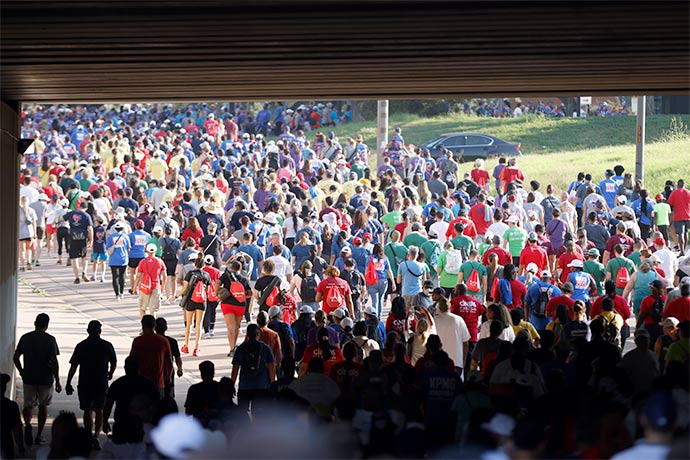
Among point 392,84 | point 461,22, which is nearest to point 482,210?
point 392,84

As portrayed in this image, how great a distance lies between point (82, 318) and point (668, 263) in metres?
9.69

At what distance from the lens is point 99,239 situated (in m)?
24.4

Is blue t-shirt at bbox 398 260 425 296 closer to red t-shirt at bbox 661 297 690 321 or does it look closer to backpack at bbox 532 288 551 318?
backpack at bbox 532 288 551 318

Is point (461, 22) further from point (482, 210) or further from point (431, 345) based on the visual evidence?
point (482, 210)

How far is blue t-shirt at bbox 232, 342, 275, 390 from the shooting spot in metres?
13.2

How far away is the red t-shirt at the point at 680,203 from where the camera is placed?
988 inches

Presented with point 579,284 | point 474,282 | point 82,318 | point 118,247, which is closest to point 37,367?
point 474,282

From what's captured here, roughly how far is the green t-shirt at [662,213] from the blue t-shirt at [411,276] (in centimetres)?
794

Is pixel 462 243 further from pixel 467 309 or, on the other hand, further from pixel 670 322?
pixel 670 322

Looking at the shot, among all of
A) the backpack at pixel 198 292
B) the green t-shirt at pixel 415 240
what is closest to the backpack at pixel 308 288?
the backpack at pixel 198 292

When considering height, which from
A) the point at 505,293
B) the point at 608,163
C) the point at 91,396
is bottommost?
the point at 91,396

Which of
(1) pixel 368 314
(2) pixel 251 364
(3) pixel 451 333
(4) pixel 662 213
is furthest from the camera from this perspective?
(4) pixel 662 213

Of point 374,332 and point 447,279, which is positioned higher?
point 447,279

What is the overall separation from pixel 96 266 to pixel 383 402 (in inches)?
645
